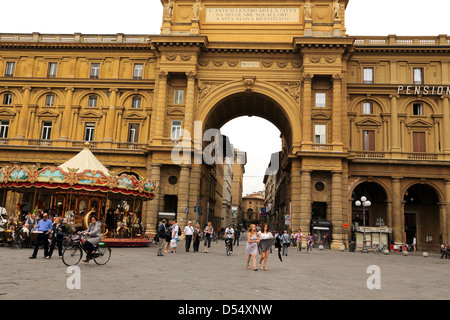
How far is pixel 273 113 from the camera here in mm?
42375

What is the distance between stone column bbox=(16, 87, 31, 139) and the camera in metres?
39.9

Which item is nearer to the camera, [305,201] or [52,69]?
[305,201]

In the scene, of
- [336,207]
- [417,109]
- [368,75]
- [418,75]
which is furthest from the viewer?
[368,75]

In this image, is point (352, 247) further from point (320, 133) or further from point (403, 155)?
point (403, 155)

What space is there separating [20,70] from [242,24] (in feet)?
81.0

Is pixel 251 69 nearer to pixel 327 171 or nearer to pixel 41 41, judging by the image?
pixel 327 171

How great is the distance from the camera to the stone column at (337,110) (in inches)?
1384

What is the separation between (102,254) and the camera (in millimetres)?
14695

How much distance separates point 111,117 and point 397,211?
29.8 meters

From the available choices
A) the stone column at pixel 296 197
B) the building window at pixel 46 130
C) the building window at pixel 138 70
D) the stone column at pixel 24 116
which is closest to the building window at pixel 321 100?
the stone column at pixel 296 197

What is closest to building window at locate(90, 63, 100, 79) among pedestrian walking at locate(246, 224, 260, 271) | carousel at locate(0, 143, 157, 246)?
carousel at locate(0, 143, 157, 246)

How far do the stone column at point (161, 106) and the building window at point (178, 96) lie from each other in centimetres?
123

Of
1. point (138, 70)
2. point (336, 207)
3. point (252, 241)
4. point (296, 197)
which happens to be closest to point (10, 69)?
point (138, 70)

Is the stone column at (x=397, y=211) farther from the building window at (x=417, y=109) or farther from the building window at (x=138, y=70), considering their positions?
the building window at (x=138, y=70)
